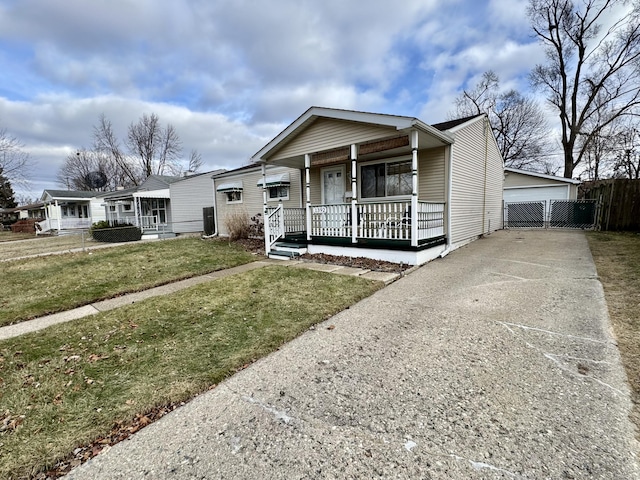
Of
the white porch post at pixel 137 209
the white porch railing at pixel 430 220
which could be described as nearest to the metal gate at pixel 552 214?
the white porch railing at pixel 430 220

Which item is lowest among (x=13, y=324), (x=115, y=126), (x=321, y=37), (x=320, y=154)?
(x=13, y=324)

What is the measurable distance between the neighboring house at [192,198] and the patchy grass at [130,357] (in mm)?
14649

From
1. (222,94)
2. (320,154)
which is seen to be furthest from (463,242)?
(222,94)

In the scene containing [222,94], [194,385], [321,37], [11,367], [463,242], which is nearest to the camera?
[194,385]

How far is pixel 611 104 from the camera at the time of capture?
839 inches

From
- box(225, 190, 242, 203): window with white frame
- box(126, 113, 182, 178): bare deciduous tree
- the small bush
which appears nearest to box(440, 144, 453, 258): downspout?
the small bush

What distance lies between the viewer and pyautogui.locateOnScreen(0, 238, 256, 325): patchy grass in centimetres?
527

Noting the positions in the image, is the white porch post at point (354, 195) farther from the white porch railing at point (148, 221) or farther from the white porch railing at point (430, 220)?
the white porch railing at point (148, 221)

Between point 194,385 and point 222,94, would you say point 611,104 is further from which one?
point 194,385

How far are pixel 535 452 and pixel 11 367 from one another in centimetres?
458

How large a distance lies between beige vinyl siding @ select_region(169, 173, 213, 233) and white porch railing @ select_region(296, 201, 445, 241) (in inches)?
455

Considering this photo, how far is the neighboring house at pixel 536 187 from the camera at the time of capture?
1745cm

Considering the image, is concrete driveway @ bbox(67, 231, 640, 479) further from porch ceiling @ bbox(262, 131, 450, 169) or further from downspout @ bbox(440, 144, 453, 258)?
porch ceiling @ bbox(262, 131, 450, 169)

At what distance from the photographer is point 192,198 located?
62.5ft
